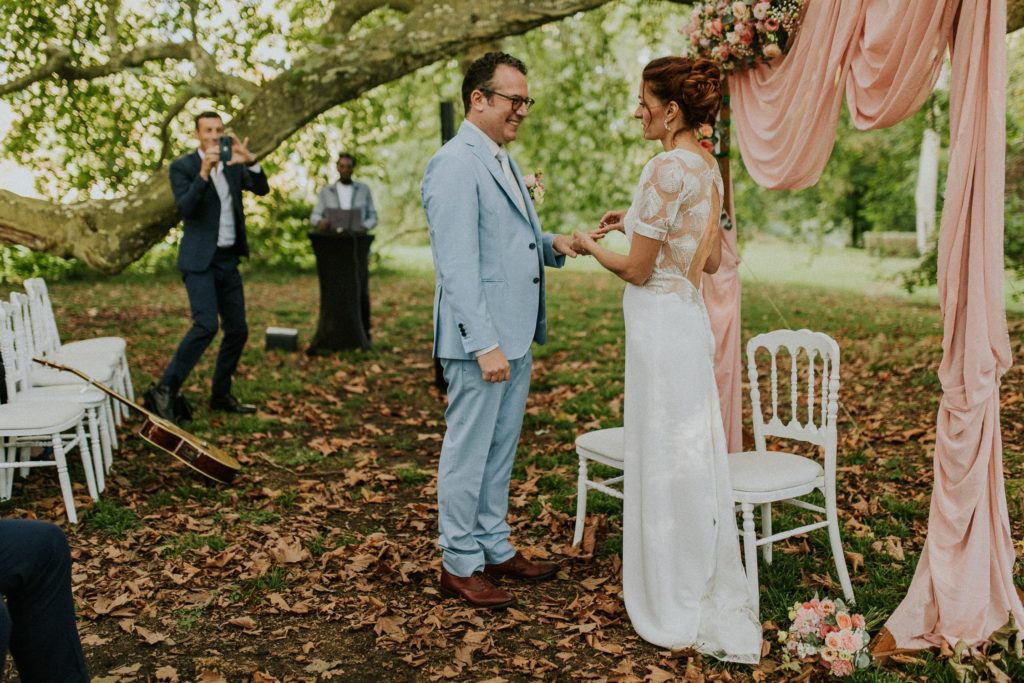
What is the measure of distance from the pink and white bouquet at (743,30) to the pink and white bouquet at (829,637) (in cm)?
292

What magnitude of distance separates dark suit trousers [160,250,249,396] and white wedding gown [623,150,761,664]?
4.45 meters

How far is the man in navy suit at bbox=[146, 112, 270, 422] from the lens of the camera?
7.02 meters

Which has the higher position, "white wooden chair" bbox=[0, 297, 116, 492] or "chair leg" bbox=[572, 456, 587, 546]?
"white wooden chair" bbox=[0, 297, 116, 492]

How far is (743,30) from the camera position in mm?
4867

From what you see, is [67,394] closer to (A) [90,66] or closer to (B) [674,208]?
(B) [674,208]

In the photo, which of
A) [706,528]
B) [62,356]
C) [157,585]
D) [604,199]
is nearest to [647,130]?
[706,528]

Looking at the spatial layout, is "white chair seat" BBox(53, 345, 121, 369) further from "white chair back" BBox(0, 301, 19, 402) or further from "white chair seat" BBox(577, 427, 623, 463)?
"white chair seat" BBox(577, 427, 623, 463)

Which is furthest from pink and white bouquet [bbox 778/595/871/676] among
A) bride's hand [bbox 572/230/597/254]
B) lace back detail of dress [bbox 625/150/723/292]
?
bride's hand [bbox 572/230/597/254]

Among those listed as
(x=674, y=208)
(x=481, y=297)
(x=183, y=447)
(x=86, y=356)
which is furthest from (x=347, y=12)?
(x=674, y=208)

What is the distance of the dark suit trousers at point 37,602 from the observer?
2857 mm

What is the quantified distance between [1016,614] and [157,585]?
3.91m

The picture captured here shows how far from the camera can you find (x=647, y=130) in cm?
389

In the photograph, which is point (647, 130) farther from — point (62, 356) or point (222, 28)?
point (222, 28)

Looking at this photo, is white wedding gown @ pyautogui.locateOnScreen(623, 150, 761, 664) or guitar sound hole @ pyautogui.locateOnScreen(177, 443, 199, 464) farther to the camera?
guitar sound hole @ pyautogui.locateOnScreen(177, 443, 199, 464)
